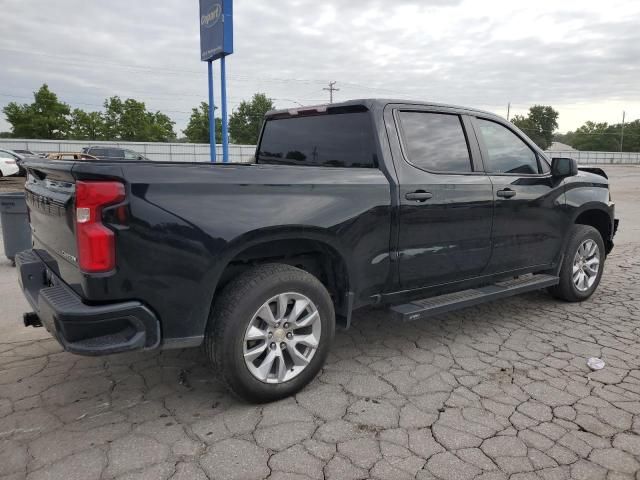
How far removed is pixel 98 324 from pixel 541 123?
99.8 m

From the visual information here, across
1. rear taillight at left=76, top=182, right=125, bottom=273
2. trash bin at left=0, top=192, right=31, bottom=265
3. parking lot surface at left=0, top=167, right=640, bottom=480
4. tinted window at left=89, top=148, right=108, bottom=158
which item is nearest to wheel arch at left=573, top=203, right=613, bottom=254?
parking lot surface at left=0, top=167, right=640, bottom=480

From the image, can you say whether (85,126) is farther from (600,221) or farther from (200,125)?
(600,221)

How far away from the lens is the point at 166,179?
2578 mm

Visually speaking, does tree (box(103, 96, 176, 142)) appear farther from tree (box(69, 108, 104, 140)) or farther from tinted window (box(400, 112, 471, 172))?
tinted window (box(400, 112, 471, 172))

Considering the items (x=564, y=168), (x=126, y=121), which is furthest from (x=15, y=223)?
(x=126, y=121)

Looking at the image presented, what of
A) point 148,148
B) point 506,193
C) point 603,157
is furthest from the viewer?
point 603,157

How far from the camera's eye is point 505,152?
434cm

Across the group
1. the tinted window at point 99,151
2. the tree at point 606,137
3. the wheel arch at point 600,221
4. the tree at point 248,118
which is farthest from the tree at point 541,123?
the wheel arch at point 600,221

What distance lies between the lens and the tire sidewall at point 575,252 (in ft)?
16.0

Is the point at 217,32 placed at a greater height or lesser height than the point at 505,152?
greater

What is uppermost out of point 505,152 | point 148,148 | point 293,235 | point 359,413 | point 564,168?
point 148,148

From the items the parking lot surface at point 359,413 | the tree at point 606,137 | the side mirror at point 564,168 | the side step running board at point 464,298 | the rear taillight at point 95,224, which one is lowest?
the parking lot surface at point 359,413

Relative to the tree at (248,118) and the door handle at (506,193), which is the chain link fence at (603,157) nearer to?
the tree at (248,118)

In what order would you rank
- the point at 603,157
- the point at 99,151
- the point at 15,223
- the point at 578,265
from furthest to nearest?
the point at 603,157 < the point at 99,151 < the point at 15,223 < the point at 578,265
